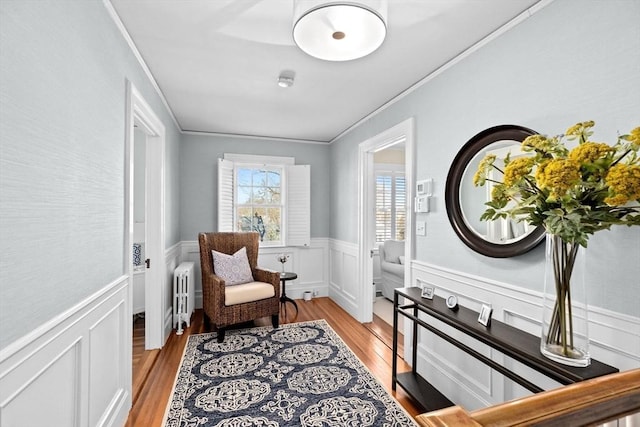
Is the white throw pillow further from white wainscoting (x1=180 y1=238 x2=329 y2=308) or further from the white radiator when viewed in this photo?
white wainscoting (x1=180 y1=238 x2=329 y2=308)

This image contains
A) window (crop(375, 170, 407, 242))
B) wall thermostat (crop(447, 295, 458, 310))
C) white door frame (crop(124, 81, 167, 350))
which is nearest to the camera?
wall thermostat (crop(447, 295, 458, 310))

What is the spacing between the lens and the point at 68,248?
1.32 meters

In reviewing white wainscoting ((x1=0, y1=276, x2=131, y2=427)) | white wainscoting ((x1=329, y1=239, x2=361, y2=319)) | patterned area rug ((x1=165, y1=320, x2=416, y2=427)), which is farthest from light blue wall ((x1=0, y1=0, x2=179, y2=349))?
white wainscoting ((x1=329, y1=239, x2=361, y2=319))

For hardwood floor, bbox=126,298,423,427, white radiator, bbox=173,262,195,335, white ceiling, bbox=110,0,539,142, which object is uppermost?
white ceiling, bbox=110,0,539,142

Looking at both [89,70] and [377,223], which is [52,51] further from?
[377,223]

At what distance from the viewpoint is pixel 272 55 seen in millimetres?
2271

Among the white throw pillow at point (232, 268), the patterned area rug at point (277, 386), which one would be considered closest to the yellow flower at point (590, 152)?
the patterned area rug at point (277, 386)

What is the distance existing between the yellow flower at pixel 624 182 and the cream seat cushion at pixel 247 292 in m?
3.04

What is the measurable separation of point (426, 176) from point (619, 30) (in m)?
1.41

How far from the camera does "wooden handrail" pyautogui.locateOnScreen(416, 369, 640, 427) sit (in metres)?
0.56

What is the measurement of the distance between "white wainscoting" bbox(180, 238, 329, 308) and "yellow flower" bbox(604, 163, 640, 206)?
13.3 ft

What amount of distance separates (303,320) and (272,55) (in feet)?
9.70

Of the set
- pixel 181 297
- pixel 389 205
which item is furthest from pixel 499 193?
pixel 389 205

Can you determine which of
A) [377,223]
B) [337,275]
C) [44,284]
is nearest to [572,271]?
[44,284]
